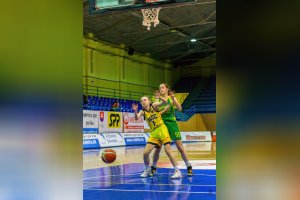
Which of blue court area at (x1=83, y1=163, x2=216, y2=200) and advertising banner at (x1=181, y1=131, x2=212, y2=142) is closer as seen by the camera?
blue court area at (x1=83, y1=163, x2=216, y2=200)

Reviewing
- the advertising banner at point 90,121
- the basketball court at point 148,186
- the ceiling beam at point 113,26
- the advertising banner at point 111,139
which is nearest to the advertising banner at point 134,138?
the advertising banner at point 111,139

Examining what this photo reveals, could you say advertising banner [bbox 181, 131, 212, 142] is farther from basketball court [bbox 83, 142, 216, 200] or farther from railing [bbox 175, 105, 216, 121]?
basketball court [bbox 83, 142, 216, 200]

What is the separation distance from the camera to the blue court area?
5195 millimetres

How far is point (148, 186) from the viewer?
6102 millimetres

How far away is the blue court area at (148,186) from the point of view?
520cm

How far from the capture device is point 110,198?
5094mm

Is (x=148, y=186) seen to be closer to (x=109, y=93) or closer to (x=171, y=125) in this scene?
(x=171, y=125)

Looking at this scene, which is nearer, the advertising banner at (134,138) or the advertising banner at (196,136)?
the advertising banner at (134,138)

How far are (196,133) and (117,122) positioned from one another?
19.6 feet

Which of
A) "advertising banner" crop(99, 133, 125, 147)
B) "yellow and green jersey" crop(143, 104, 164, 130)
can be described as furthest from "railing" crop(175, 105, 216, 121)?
"yellow and green jersey" crop(143, 104, 164, 130)

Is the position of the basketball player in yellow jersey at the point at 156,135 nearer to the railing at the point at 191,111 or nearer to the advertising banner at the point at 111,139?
the advertising banner at the point at 111,139
